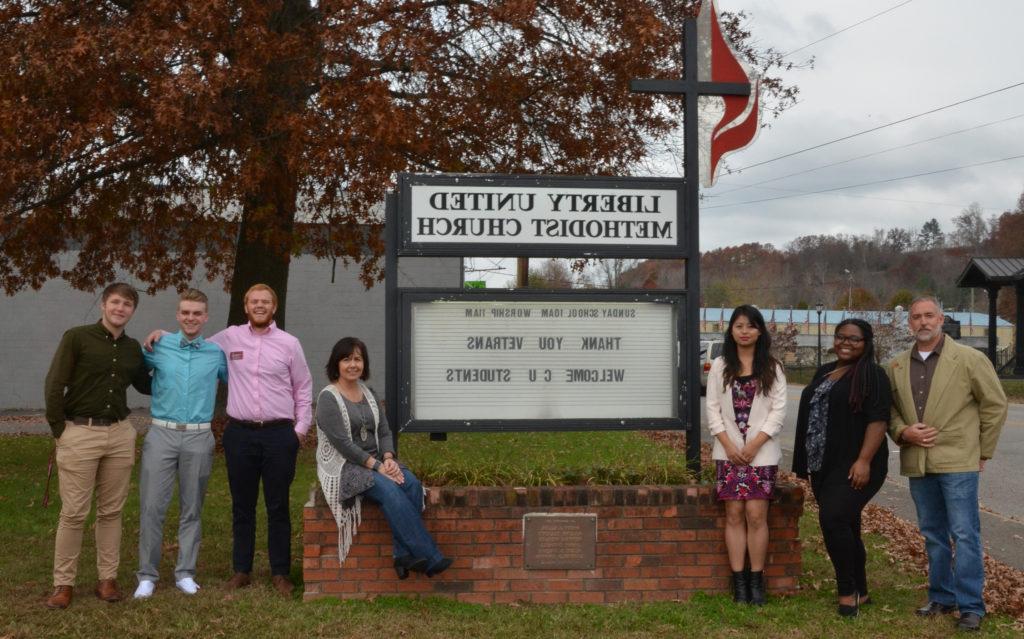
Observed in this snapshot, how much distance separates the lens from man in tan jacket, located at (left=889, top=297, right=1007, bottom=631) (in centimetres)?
558

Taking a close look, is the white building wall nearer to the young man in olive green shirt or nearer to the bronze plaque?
the young man in olive green shirt

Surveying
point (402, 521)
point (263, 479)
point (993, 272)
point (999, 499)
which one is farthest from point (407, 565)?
point (993, 272)

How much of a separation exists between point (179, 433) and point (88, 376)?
606mm

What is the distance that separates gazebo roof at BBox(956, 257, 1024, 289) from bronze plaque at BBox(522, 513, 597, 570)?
3049cm

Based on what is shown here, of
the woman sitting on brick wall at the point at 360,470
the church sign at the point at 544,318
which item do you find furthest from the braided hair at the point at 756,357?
the woman sitting on brick wall at the point at 360,470

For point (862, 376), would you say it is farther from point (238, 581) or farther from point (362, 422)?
point (238, 581)

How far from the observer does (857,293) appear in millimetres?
85562

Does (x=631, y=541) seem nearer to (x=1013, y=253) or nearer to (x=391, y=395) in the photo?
(x=391, y=395)

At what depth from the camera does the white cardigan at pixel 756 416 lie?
5723 millimetres

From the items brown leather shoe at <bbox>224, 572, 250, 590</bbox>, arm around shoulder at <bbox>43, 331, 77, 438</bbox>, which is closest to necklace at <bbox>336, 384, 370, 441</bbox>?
brown leather shoe at <bbox>224, 572, 250, 590</bbox>

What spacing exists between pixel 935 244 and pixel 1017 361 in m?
88.6

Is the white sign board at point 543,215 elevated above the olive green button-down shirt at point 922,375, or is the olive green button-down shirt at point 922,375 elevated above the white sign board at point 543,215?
the white sign board at point 543,215

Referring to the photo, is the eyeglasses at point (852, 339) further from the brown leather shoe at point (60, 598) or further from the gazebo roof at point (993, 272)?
the gazebo roof at point (993, 272)

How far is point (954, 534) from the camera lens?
18.4 feet
